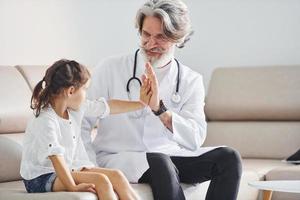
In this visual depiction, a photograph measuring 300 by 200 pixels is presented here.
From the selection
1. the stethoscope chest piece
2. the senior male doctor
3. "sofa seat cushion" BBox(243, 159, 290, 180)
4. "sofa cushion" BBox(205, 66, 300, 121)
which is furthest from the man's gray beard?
"sofa cushion" BBox(205, 66, 300, 121)

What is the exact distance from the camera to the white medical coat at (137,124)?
290 cm

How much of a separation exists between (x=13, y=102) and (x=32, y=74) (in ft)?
0.80

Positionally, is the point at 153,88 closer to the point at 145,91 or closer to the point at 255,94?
the point at 145,91

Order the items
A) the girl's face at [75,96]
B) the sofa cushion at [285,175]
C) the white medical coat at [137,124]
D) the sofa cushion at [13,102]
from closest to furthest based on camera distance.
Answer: the girl's face at [75,96]
the white medical coat at [137,124]
the sofa cushion at [13,102]
the sofa cushion at [285,175]

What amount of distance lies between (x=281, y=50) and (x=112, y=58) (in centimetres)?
153

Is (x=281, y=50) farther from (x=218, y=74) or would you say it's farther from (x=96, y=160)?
(x=96, y=160)

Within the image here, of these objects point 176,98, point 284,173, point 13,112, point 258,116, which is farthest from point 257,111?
point 13,112

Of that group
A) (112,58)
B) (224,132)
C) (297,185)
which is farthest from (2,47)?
(297,185)

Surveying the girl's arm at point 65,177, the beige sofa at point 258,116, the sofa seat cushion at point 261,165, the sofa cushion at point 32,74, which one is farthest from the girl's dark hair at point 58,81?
the sofa seat cushion at point 261,165

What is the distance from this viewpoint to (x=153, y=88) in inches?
110

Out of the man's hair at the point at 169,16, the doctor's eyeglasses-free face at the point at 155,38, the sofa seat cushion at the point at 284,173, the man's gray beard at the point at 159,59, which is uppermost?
the man's hair at the point at 169,16

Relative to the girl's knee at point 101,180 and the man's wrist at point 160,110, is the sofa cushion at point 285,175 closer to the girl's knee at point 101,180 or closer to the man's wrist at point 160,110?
the man's wrist at point 160,110

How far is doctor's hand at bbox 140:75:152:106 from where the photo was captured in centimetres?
280

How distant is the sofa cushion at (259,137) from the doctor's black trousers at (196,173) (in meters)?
1.10
